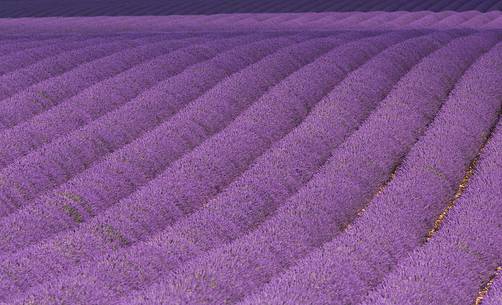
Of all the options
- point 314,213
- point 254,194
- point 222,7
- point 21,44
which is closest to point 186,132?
point 254,194

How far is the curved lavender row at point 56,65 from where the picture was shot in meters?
2.72

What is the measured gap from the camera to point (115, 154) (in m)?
2.15

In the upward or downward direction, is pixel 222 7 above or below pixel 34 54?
below

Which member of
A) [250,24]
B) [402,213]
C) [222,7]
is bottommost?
[222,7]

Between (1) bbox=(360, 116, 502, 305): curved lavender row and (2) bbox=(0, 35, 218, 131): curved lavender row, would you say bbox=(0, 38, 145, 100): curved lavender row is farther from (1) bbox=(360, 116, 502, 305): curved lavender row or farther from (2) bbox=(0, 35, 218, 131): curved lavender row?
(1) bbox=(360, 116, 502, 305): curved lavender row

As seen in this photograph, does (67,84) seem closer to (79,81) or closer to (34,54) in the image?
(79,81)

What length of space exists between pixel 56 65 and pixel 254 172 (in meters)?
1.35

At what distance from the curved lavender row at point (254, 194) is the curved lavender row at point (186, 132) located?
115 millimetres

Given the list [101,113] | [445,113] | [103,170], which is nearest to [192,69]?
[101,113]

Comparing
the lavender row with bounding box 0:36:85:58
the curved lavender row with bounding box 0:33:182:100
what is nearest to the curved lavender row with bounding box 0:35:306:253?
the curved lavender row with bounding box 0:33:182:100

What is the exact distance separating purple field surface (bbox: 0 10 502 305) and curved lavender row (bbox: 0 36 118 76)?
1 cm

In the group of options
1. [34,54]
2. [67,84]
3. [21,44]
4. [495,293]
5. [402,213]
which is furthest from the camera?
[21,44]

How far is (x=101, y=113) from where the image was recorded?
2.45 metres

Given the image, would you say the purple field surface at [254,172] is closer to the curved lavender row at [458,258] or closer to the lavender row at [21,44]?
the curved lavender row at [458,258]
